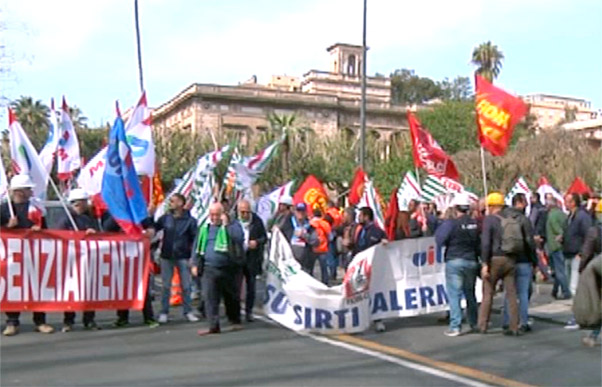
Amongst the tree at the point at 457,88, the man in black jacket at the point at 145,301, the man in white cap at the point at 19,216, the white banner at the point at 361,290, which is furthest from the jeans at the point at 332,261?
the tree at the point at 457,88

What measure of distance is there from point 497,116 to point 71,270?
6.72 m

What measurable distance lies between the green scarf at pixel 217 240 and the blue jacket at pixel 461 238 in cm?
263

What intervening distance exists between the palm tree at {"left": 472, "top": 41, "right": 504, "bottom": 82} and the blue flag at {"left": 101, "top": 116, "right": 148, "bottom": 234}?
70851 mm

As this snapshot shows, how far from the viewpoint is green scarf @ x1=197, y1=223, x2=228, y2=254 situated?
10.5 meters

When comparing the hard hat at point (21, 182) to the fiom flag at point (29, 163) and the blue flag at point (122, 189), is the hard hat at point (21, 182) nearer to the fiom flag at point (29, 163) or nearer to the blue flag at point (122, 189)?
the fiom flag at point (29, 163)

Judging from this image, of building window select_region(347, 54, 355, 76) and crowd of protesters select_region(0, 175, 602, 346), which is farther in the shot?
building window select_region(347, 54, 355, 76)

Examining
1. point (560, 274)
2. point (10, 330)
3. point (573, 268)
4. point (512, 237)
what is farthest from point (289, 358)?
point (560, 274)

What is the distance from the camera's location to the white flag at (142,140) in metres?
13.5

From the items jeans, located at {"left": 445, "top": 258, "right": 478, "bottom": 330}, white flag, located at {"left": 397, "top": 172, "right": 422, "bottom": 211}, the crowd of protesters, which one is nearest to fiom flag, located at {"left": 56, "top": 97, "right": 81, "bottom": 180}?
the crowd of protesters

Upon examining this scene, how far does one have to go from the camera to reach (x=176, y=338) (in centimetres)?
1002

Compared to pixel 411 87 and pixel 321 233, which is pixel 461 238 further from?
pixel 411 87

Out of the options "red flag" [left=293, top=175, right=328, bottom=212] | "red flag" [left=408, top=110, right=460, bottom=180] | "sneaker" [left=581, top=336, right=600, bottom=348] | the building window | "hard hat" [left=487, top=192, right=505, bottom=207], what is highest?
the building window

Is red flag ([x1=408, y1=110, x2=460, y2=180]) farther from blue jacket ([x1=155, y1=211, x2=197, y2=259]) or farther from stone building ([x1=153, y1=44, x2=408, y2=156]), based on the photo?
stone building ([x1=153, y1=44, x2=408, y2=156])

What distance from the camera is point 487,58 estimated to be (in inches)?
3142
